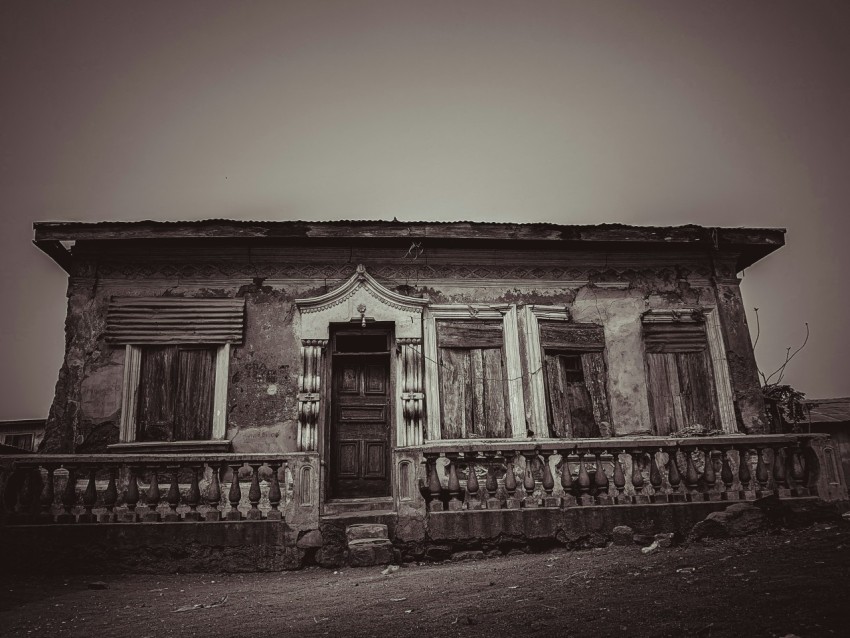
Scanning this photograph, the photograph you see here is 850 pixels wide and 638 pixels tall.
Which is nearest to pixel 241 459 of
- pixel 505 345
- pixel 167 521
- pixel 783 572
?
pixel 167 521

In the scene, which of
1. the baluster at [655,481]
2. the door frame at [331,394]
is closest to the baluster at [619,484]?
the baluster at [655,481]

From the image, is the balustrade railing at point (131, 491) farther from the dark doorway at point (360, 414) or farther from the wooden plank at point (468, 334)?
the wooden plank at point (468, 334)

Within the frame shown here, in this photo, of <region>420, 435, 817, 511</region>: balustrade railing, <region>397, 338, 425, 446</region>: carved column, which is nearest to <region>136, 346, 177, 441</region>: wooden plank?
<region>397, 338, 425, 446</region>: carved column

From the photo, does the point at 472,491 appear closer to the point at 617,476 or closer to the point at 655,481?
the point at 617,476

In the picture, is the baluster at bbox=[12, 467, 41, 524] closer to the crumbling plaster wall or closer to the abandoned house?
the abandoned house

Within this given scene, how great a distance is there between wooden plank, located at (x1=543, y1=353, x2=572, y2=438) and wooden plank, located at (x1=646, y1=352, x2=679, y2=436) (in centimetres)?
141

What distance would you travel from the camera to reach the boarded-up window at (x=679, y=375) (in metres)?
9.63

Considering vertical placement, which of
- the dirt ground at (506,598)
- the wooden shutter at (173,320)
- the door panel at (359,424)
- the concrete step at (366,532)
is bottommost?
the dirt ground at (506,598)

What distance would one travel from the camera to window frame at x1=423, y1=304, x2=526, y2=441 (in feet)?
30.1

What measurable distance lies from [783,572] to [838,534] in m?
1.73

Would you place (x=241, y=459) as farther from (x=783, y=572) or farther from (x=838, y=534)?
(x=838, y=534)

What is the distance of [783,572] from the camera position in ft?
14.6

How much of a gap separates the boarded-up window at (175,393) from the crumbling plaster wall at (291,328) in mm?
347

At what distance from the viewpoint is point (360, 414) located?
30.9 ft
